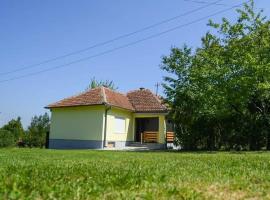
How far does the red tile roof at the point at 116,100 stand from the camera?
29.7 m

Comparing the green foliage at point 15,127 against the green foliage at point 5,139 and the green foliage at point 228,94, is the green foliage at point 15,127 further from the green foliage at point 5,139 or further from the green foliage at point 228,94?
the green foliage at point 228,94

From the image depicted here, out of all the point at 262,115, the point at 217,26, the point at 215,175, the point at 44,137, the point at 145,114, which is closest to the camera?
the point at 215,175

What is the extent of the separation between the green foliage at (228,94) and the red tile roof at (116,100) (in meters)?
6.00

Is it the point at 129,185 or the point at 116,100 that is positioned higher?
the point at 116,100

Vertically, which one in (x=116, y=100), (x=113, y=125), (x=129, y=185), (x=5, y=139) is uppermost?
(x=116, y=100)

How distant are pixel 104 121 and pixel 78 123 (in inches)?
96.2

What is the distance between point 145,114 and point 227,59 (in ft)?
33.1

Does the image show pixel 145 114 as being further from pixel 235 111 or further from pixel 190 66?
pixel 235 111

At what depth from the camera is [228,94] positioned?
2162cm

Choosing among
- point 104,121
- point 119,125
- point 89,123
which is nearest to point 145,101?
point 119,125

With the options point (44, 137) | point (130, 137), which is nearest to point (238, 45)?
point (130, 137)

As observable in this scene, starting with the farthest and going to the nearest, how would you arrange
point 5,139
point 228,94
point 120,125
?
point 120,125 → point 5,139 → point 228,94

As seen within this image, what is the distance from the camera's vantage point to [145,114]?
31.7 meters

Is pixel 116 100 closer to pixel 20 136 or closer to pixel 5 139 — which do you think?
pixel 5 139
